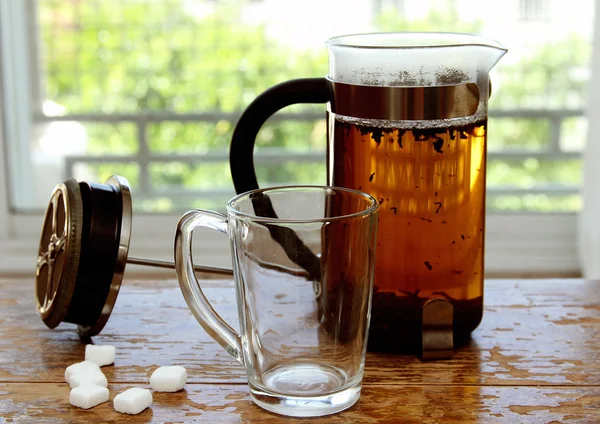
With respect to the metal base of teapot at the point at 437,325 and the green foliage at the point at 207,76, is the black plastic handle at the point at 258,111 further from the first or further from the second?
the green foliage at the point at 207,76

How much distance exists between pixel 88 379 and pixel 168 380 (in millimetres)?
61

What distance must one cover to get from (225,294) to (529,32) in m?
1.15

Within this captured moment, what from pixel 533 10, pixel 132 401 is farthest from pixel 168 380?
pixel 533 10

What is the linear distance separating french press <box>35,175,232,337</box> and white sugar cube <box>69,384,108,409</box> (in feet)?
0.34

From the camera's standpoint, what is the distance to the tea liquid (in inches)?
24.0

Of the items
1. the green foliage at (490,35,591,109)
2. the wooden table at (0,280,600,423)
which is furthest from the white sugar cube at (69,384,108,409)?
the green foliage at (490,35,591,109)

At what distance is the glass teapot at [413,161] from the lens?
0.61 m

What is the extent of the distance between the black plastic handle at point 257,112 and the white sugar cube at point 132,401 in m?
0.18

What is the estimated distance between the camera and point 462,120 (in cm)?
62

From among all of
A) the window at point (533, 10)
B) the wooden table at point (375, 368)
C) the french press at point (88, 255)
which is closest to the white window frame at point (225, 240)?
the window at point (533, 10)

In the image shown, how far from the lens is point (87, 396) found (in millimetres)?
565

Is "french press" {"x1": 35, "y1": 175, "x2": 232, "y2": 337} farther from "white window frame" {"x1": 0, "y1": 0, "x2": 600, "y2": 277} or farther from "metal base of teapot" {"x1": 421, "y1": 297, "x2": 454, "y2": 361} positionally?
"white window frame" {"x1": 0, "y1": 0, "x2": 600, "y2": 277}

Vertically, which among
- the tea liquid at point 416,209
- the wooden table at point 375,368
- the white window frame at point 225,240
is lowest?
the white window frame at point 225,240

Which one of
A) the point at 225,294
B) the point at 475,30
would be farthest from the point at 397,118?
the point at 475,30
